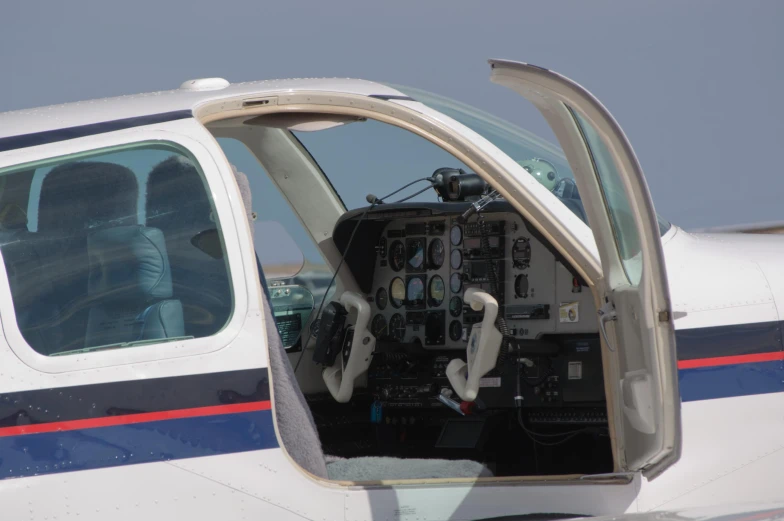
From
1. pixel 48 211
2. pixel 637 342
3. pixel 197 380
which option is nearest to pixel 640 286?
pixel 637 342

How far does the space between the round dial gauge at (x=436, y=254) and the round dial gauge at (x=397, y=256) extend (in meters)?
0.16

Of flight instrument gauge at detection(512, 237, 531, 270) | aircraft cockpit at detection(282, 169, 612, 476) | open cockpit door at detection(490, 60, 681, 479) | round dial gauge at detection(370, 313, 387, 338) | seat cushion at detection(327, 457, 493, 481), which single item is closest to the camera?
open cockpit door at detection(490, 60, 681, 479)

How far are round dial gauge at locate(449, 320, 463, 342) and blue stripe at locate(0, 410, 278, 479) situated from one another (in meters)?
1.73

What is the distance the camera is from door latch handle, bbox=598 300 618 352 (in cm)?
293

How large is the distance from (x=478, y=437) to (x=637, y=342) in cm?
137

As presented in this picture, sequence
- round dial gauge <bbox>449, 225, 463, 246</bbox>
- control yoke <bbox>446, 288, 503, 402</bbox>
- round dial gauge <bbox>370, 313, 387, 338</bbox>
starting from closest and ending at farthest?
1. control yoke <bbox>446, 288, 503, 402</bbox>
2. round dial gauge <bbox>449, 225, 463, 246</bbox>
3. round dial gauge <bbox>370, 313, 387, 338</bbox>

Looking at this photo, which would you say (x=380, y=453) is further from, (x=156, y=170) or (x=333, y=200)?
(x=156, y=170)

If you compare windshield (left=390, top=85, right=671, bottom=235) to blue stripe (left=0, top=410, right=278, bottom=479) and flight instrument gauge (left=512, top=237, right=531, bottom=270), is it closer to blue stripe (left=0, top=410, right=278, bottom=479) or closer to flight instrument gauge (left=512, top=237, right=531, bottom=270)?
flight instrument gauge (left=512, top=237, right=531, bottom=270)

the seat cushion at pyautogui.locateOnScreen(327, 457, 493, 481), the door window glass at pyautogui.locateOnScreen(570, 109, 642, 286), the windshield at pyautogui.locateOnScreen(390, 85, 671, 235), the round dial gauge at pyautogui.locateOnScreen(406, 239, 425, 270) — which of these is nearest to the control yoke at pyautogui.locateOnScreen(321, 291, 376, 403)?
the round dial gauge at pyautogui.locateOnScreen(406, 239, 425, 270)

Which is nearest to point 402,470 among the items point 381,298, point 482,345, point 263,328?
point 482,345

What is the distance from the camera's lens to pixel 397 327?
453 centimetres

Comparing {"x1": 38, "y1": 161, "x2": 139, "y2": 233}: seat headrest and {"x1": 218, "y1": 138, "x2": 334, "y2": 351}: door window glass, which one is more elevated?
{"x1": 38, "y1": 161, "x2": 139, "y2": 233}: seat headrest

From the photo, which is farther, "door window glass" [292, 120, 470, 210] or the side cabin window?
"door window glass" [292, 120, 470, 210]

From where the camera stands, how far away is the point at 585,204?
2.98 meters
